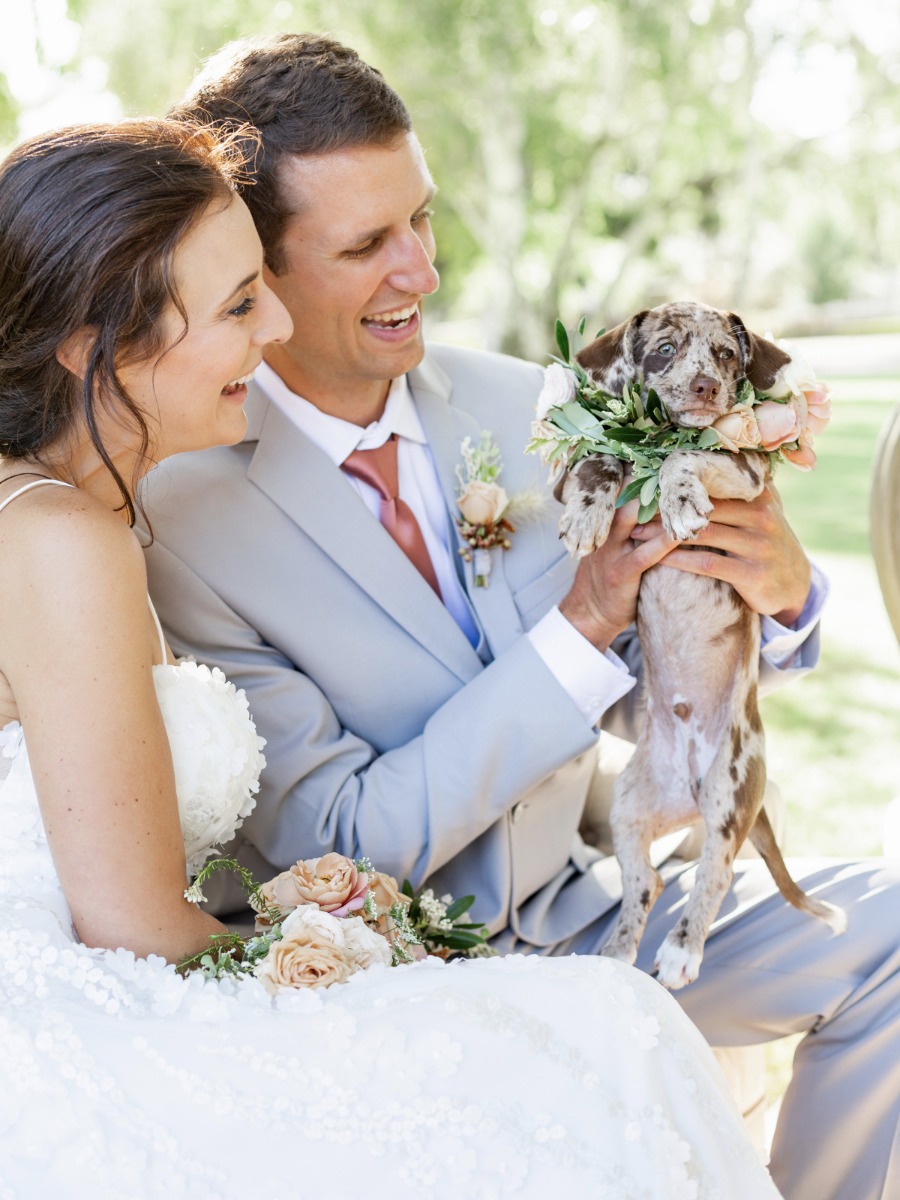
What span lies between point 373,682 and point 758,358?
1008 millimetres

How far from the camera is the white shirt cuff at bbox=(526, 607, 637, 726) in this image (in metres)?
2.27

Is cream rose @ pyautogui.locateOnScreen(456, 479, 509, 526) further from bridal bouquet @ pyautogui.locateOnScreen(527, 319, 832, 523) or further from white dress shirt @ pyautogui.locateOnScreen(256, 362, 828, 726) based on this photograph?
bridal bouquet @ pyautogui.locateOnScreen(527, 319, 832, 523)

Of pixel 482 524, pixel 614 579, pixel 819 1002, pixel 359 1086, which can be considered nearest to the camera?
pixel 359 1086

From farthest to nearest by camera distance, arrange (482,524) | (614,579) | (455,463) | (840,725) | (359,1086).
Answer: (840,725), (455,463), (482,524), (614,579), (359,1086)

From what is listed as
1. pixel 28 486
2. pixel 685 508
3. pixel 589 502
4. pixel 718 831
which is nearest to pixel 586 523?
pixel 589 502

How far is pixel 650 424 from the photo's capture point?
216 centimetres

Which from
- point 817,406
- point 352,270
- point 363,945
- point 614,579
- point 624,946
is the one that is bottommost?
point 624,946

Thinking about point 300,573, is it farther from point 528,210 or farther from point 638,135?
point 528,210

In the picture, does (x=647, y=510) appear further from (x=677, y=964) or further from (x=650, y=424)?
(x=677, y=964)

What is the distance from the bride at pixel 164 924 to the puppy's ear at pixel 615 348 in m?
0.59

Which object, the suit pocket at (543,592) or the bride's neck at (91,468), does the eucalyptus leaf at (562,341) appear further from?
the bride's neck at (91,468)

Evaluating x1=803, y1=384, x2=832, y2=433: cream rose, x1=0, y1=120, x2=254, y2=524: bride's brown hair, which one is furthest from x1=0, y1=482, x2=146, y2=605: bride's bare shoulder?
x1=803, y1=384, x2=832, y2=433: cream rose

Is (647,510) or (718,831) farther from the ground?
(647,510)

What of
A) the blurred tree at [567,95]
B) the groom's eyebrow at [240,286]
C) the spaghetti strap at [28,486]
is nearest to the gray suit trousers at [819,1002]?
the spaghetti strap at [28,486]
